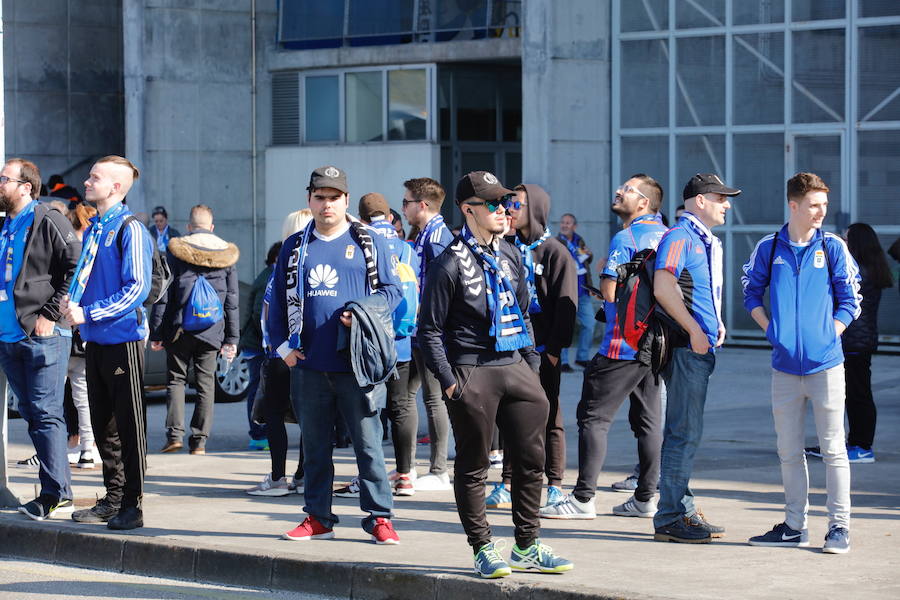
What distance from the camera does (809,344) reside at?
7957 mm

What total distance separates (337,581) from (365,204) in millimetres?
3593

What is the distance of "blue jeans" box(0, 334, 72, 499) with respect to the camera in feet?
30.0

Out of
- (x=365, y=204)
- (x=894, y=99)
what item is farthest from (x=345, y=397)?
(x=894, y=99)

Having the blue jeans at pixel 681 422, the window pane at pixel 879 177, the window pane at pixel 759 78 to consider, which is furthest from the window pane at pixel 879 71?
the blue jeans at pixel 681 422

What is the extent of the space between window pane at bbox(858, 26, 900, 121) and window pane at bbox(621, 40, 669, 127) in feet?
A: 9.59

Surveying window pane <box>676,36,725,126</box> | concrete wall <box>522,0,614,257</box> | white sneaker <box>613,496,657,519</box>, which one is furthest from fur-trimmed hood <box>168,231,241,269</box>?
window pane <box>676,36,725,126</box>

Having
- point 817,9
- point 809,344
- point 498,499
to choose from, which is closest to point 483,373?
point 809,344

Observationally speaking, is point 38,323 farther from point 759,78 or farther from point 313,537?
point 759,78

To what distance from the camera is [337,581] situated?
755cm

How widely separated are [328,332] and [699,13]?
595 inches

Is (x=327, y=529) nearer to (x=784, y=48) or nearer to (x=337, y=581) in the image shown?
(x=337, y=581)

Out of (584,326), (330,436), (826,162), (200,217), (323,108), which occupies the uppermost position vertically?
(323,108)

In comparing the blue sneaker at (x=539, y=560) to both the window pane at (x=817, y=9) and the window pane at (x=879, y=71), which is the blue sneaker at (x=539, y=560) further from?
the window pane at (x=817, y=9)

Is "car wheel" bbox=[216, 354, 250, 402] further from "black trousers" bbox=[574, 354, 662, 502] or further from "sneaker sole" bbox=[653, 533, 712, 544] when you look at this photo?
"sneaker sole" bbox=[653, 533, 712, 544]
